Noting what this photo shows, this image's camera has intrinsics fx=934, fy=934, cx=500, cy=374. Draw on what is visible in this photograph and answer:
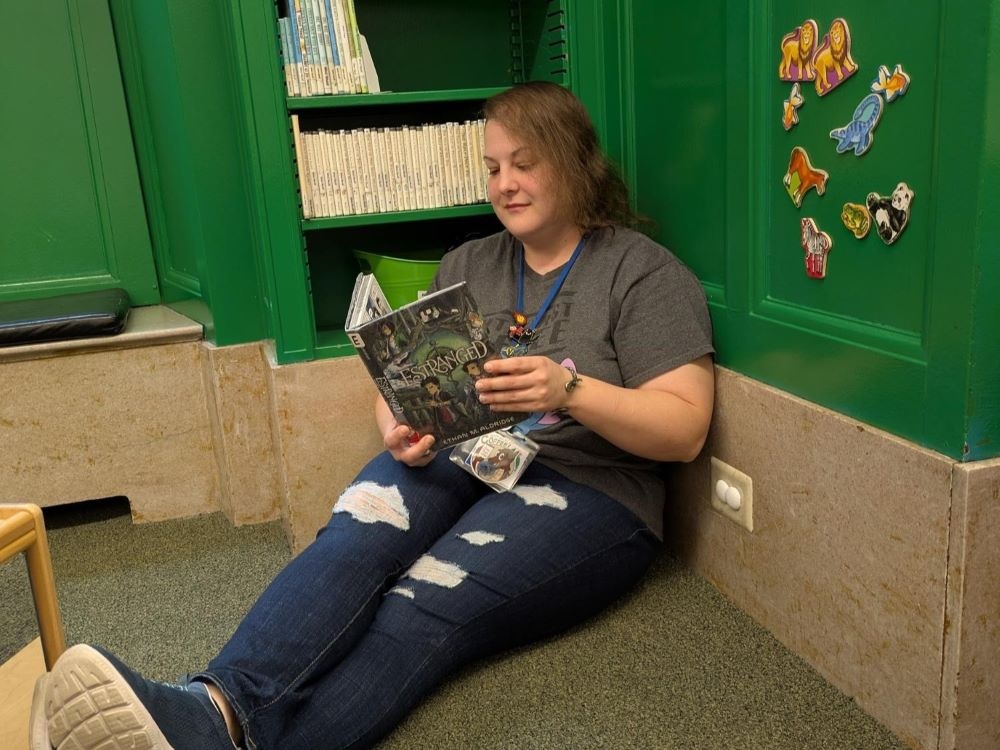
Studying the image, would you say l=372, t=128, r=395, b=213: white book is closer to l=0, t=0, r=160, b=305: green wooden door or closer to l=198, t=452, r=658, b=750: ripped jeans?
l=198, t=452, r=658, b=750: ripped jeans

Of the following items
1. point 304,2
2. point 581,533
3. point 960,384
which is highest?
point 304,2

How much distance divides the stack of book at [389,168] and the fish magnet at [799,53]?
2.69 ft

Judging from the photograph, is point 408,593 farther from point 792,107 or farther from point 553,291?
point 792,107

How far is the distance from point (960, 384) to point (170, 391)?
5.85ft

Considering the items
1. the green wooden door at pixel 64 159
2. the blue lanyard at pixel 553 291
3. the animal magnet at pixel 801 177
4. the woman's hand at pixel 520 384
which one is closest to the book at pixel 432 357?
the woman's hand at pixel 520 384

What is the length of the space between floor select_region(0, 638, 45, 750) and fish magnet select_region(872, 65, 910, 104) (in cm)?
129

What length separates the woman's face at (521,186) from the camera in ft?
5.34

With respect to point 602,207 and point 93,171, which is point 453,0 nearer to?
point 602,207

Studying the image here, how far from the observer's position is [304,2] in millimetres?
1848

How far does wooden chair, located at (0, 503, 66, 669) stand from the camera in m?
0.94

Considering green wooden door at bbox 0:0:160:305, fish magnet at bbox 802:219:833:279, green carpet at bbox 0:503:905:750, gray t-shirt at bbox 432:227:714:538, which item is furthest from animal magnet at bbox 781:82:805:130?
green wooden door at bbox 0:0:160:305

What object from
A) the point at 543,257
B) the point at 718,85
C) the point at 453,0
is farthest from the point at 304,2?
the point at 718,85

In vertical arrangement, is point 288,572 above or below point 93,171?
below

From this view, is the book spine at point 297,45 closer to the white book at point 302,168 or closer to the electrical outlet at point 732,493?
the white book at point 302,168
